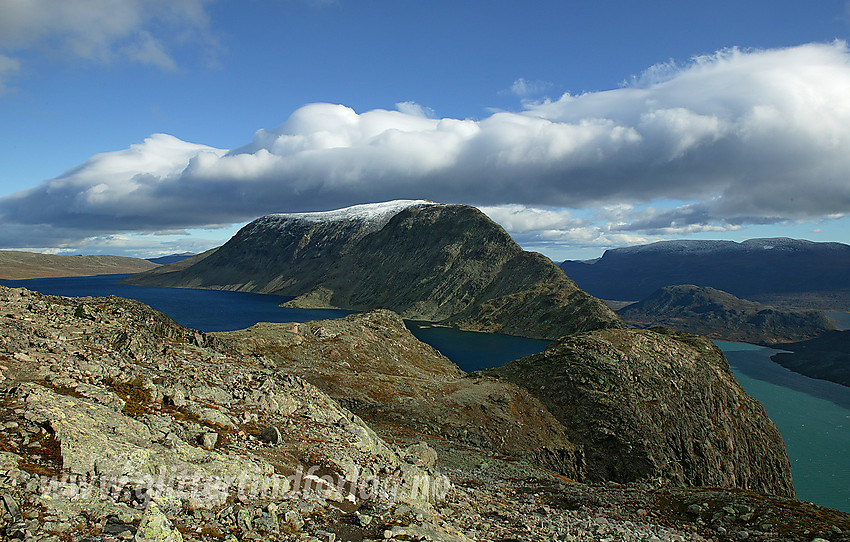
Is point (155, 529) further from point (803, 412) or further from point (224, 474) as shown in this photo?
point (803, 412)

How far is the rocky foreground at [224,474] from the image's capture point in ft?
43.3

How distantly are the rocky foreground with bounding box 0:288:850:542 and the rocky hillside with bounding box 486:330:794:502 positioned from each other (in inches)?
1068

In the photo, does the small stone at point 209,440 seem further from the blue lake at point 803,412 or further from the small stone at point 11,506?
the blue lake at point 803,412

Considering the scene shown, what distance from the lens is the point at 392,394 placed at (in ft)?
198

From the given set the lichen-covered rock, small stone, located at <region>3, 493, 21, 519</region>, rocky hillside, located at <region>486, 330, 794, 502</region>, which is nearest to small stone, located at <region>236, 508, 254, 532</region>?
the lichen-covered rock

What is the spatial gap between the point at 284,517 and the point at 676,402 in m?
65.9

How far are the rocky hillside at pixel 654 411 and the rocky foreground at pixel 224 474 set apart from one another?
89.0 feet

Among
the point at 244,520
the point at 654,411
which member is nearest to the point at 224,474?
the point at 244,520

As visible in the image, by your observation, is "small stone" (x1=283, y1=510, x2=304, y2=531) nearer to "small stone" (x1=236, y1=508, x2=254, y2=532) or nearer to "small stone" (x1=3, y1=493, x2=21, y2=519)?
"small stone" (x1=236, y1=508, x2=254, y2=532)

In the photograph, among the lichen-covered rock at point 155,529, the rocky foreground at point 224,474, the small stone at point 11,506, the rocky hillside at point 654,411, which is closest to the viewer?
the small stone at point 11,506

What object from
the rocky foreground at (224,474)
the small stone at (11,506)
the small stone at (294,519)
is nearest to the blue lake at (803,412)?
the rocky foreground at (224,474)

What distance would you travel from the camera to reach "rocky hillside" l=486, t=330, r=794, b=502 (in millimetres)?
58531

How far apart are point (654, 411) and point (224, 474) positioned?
61838mm

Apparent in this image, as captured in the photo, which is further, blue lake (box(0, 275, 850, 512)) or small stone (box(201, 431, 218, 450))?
blue lake (box(0, 275, 850, 512))
